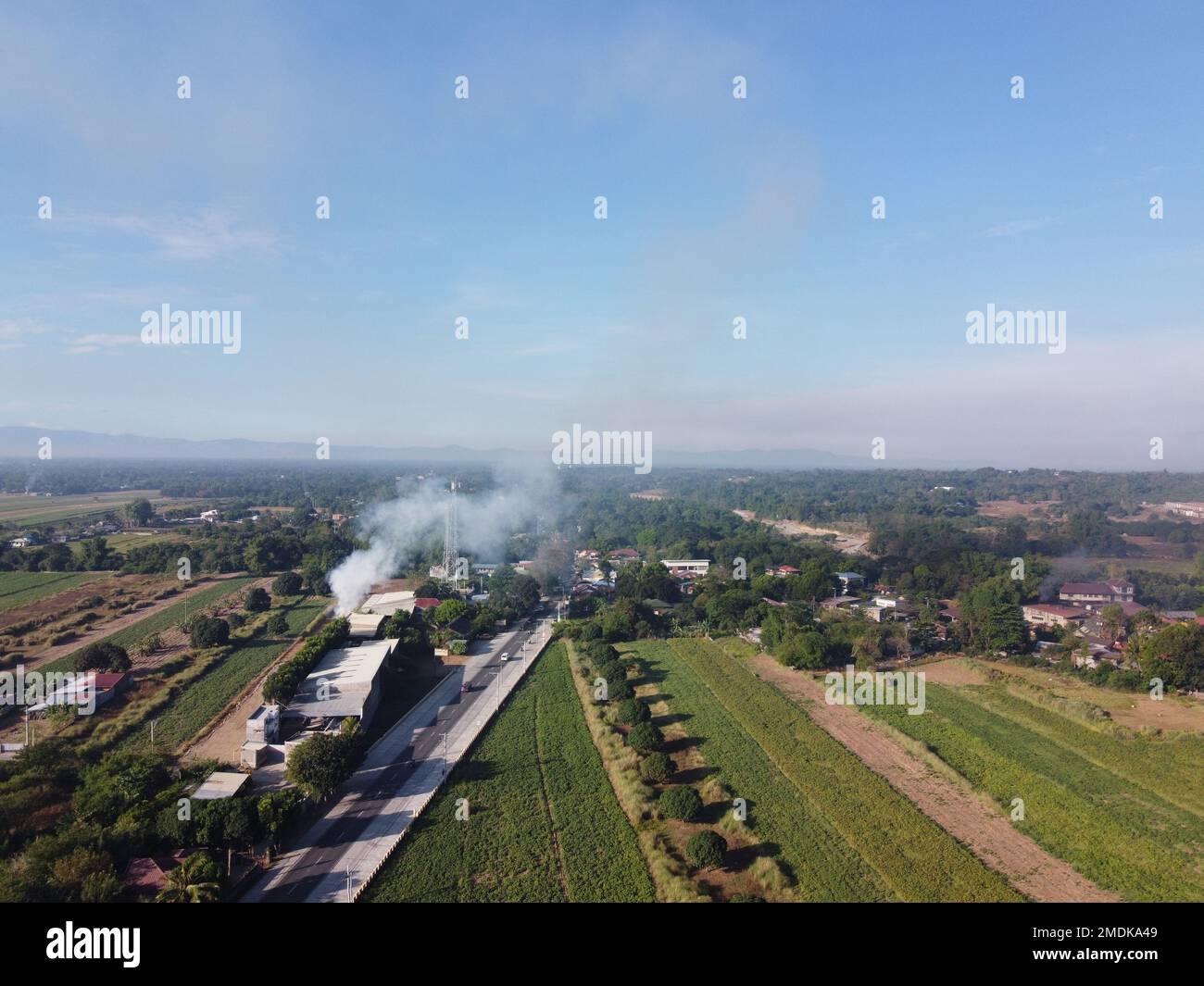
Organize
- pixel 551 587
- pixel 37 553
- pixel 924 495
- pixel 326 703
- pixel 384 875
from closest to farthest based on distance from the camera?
pixel 384 875
pixel 326 703
pixel 551 587
pixel 37 553
pixel 924 495

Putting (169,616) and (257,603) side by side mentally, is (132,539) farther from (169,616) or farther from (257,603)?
(257,603)

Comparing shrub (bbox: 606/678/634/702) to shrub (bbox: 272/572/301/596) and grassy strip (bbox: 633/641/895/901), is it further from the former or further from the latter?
shrub (bbox: 272/572/301/596)

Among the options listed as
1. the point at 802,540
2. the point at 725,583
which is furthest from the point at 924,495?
the point at 725,583

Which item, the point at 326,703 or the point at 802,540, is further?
the point at 802,540

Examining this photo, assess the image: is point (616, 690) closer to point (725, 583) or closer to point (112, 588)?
point (725, 583)

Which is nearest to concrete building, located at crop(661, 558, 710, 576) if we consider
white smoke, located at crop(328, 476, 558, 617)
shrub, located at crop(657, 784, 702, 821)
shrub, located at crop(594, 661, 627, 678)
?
white smoke, located at crop(328, 476, 558, 617)

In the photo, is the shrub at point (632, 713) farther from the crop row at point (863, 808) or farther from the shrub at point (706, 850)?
the shrub at point (706, 850)
